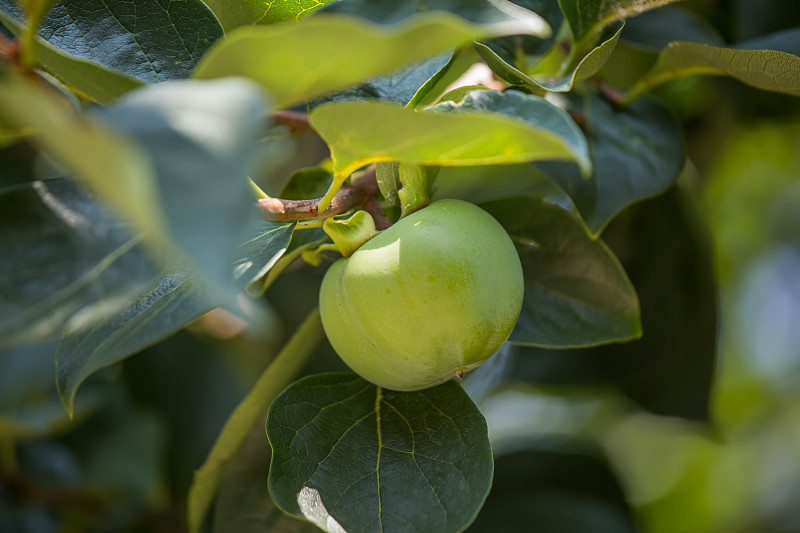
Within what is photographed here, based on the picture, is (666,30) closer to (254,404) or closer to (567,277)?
(567,277)

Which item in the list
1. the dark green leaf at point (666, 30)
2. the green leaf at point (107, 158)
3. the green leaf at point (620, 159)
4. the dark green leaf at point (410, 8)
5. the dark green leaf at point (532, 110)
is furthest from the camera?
the dark green leaf at point (666, 30)

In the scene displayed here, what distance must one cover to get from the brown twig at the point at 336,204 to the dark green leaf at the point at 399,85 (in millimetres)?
59

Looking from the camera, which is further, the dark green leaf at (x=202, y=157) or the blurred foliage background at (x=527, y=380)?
the blurred foliage background at (x=527, y=380)

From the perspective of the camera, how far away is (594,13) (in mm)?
634

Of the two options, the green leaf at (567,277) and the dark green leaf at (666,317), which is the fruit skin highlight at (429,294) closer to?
the green leaf at (567,277)

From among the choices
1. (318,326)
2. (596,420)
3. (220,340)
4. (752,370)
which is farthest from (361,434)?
(752,370)

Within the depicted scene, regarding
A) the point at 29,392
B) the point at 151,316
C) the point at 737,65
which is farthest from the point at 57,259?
the point at 29,392

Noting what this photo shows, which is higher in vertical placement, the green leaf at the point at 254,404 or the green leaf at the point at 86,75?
the green leaf at the point at 86,75

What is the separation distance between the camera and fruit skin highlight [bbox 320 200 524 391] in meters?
0.43

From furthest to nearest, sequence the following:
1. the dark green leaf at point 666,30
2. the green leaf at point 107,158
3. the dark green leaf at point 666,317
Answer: the dark green leaf at point 666,317
the dark green leaf at point 666,30
the green leaf at point 107,158

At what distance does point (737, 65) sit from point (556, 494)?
680 mm

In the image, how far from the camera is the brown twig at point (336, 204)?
45 centimetres

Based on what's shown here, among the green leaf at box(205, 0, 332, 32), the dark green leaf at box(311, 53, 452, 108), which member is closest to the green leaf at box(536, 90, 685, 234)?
the dark green leaf at box(311, 53, 452, 108)

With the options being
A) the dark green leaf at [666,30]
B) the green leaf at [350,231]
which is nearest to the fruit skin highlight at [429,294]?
the green leaf at [350,231]
